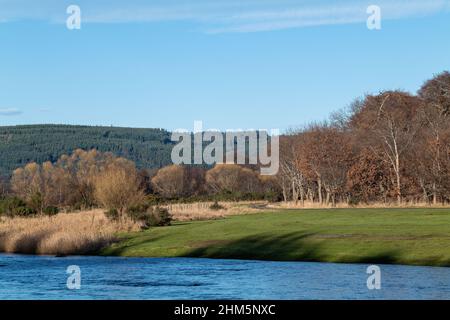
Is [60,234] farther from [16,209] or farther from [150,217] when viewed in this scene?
[16,209]

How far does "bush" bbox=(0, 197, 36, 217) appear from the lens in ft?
200

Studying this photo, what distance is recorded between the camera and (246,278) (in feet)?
100

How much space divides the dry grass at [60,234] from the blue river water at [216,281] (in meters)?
5.93

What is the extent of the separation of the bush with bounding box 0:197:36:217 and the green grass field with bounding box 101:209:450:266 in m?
13.5

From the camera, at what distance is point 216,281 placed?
29.9 metres

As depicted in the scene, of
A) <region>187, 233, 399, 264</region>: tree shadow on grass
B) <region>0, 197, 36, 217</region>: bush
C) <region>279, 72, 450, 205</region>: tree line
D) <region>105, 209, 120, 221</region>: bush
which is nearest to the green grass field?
<region>187, 233, 399, 264</region>: tree shadow on grass

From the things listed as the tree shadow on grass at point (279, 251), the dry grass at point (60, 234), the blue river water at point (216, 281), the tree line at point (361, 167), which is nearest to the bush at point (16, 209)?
the tree line at point (361, 167)

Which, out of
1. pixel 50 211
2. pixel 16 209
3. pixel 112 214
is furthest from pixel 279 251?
pixel 16 209

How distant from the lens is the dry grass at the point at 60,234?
44219 mm

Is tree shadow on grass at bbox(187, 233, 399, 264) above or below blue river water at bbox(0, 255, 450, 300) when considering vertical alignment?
above

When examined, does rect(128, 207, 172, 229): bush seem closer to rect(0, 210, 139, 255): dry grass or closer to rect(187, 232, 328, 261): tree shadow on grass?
rect(0, 210, 139, 255): dry grass

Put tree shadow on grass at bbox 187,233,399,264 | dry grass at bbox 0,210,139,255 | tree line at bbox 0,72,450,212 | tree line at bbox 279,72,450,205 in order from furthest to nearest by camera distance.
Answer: tree line at bbox 279,72,450,205
tree line at bbox 0,72,450,212
dry grass at bbox 0,210,139,255
tree shadow on grass at bbox 187,233,399,264

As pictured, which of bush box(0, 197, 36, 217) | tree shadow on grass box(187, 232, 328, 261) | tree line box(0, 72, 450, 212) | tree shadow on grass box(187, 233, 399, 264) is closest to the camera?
tree shadow on grass box(187, 233, 399, 264)

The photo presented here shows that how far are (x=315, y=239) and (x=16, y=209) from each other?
29218 mm
